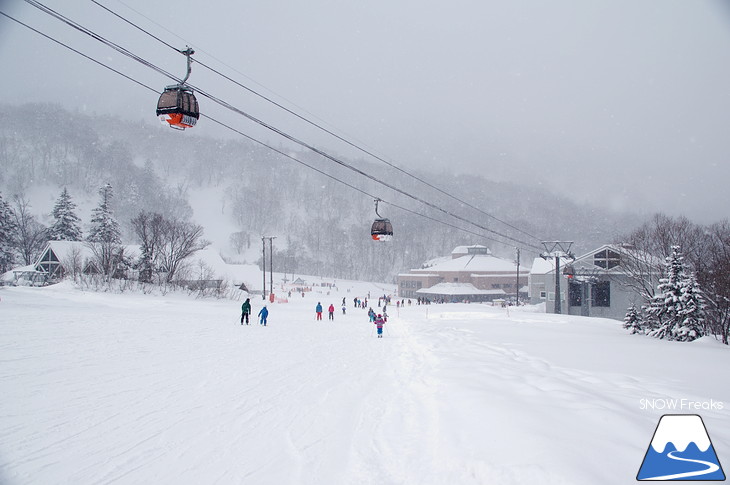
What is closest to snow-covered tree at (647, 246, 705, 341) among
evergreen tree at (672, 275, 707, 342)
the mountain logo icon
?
→ evergreen tree at (672, 275, 707, 342)

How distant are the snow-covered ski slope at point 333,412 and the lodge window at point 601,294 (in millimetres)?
30310

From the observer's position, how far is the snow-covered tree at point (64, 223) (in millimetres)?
58719

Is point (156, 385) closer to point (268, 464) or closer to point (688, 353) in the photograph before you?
point (268, 464)

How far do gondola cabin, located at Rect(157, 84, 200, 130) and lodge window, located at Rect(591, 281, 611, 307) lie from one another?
142 feet

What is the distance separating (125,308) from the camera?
89.1 feet

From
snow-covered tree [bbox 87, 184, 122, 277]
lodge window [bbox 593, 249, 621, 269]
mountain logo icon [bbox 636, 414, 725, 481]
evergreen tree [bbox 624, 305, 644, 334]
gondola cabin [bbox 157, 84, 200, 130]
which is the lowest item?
evergreen tree [bbox 624, 305, 644, 334]

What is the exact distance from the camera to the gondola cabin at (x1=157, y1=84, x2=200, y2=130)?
316 inches

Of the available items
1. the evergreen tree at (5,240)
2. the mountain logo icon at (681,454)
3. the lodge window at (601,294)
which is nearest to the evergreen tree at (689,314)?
the mountain logo icon at (681,454)

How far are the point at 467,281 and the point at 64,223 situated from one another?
76732 millimetres

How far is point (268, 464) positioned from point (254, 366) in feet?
21.6

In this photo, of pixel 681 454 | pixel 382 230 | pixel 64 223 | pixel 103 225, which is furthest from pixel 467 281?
pixel 681 454

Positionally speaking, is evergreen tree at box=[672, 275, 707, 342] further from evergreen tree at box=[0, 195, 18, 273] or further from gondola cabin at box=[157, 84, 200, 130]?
evergreen tree at box=[0, 195, 18, 273]

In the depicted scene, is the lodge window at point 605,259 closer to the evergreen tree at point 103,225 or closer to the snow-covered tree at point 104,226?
the snow-covered tree at point 104,226

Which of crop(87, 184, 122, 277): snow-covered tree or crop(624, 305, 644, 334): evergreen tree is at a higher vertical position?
crop(87, 184, 122, 277): snow-covered tree
